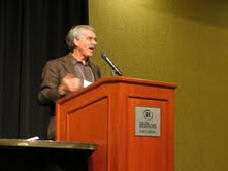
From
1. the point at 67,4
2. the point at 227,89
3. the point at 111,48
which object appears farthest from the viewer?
the point at 227,89

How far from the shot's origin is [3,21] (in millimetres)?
4168

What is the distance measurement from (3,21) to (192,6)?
2.31 meters

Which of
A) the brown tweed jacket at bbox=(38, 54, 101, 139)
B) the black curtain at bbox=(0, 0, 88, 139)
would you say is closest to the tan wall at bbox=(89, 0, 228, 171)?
the black curtain at bbox=(0, 0, 88, 139)

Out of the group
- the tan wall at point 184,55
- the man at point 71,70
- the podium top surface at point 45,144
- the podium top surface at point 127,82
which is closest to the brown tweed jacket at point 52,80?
the man at point 71,70

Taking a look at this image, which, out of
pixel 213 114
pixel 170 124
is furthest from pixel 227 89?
pixel 170 124

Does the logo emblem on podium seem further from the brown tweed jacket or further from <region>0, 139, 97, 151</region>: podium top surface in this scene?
the brown tweed jacket

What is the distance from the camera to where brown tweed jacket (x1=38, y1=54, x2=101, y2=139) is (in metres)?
3.00

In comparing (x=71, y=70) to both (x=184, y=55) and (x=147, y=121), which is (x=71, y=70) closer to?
(x=147, y=121)

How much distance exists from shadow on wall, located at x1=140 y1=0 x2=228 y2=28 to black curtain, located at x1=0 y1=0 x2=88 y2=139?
4.13 feet

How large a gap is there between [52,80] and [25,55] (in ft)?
3.76

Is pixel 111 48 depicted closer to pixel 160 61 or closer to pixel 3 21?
pixel 160 61

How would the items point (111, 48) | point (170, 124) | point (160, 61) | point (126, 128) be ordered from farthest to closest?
point (160, 61)
point (111, 48)
point (170, 124)
point (126, 128)

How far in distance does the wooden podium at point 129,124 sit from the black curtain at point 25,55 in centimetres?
170

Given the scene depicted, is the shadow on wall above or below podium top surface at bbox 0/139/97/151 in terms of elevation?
above
